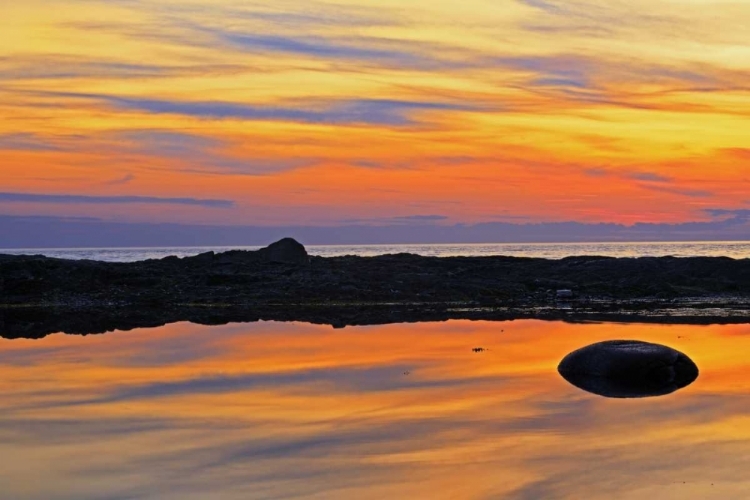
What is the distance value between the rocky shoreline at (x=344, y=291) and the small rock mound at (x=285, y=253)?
0.25 feet

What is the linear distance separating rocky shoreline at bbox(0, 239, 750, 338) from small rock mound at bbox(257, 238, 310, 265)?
0.08 metres

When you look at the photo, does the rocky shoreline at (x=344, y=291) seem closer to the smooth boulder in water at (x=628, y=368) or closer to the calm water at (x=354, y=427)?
the calm water at (x=354, y=427)

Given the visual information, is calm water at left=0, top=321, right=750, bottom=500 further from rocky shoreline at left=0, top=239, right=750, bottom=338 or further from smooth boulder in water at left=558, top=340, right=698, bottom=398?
rocky shoreline at left=0, top=239, right=750, bottom=338

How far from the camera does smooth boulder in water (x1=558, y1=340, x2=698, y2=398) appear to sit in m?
20.2

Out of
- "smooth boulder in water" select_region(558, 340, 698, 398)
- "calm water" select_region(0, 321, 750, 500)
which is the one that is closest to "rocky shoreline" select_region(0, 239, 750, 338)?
"calm water" select_region(0, 321, 750, 500)

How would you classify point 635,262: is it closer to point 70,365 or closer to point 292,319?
point 292,319

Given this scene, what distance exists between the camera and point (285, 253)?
6231 centimetres

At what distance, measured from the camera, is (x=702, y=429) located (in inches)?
582

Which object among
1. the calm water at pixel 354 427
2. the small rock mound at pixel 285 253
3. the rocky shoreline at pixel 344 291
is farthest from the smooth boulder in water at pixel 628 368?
the small rock mound at pixel 285 253

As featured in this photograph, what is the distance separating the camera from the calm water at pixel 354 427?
37.8 feet

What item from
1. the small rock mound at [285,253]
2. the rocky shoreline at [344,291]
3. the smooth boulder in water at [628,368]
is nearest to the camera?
the smooth boulder in water at [628,368]

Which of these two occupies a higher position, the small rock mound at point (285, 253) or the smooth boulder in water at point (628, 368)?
the small rock mound at point (285, 253)

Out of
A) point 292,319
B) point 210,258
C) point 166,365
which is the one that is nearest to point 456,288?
point 292,319

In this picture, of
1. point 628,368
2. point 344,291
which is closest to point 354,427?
point 628,368
